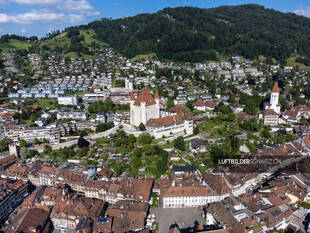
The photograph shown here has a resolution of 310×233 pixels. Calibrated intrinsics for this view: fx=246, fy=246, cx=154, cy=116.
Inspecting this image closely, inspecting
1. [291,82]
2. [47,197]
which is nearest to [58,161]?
[47,197]

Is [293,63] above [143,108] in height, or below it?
above

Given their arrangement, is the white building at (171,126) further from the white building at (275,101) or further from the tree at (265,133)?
the white building at (275,101)

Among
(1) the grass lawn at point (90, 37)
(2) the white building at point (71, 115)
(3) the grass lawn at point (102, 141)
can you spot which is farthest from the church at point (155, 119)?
(1) the grass lawn at point (90, 37)

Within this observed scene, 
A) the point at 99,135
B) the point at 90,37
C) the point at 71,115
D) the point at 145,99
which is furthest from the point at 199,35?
the point at 99,135

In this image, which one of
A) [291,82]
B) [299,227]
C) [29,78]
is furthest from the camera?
[29,78]

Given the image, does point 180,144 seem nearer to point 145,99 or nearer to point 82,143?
point 145,99

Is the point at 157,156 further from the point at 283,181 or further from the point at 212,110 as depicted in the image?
the point at 212,110

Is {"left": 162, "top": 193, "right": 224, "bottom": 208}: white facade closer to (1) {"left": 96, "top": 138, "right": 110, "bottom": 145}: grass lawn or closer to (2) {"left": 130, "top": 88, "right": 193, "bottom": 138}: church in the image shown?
(2) {"left": 130, "top": 88, "right": 193, "bottom": 138}: church
